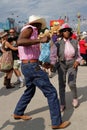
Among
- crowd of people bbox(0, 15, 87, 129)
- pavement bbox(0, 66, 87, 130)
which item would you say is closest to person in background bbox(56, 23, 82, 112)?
crowd of people bbox(0, 15, 87, 129)

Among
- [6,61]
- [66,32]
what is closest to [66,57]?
[66,32]

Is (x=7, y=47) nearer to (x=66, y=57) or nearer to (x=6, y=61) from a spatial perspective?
(x=6, y=61)

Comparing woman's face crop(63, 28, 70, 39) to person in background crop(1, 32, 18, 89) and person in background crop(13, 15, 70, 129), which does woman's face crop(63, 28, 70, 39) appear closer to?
person in background crop(13, 15, 70, 129)

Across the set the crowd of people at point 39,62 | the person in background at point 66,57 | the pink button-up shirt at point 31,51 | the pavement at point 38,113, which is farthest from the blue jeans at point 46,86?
the person in background at point 66,57

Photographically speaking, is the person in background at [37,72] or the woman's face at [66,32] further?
the woman's face at [66,32]

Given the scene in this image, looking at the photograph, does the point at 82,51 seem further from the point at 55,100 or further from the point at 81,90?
the point at 55,100

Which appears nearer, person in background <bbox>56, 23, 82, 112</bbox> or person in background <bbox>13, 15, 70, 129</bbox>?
person in background <bbox>13, 15, 70, 129</bbox>

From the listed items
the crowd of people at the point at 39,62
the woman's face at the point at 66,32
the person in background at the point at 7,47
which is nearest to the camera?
the crowd of people at the point at 39,62

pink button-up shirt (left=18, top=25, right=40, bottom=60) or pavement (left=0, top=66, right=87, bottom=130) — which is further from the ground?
pink button-up shirt (left=18, top=25, right=40, bottom=60)

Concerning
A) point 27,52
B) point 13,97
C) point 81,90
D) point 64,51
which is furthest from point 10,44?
point 27,52

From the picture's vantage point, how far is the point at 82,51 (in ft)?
50.4

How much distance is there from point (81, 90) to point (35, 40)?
3784 mm

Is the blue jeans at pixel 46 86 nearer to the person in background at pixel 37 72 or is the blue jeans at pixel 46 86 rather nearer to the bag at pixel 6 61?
the person in background at pixel 37 72

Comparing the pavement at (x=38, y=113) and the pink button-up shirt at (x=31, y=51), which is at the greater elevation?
the pink button-up shirt at (x=31, y=51)
